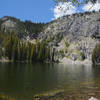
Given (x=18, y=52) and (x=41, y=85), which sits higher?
(x=18, y=52)

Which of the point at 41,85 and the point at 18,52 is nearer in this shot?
the point at 41,85

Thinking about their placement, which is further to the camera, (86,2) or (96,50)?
(96,50)

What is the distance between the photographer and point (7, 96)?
19172 mm

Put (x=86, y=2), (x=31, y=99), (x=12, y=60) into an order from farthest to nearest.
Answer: (x=12, y=60) < (x=31, y=99) < (x=86, y=2)

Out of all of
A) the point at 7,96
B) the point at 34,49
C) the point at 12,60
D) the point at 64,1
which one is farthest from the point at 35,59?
the point at 64,1

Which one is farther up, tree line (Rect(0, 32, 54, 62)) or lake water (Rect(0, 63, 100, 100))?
tree line (Rect(0, 32, 54, 62))

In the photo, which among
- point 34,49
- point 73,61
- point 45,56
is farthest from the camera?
point 73,61

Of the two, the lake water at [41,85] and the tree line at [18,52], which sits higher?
the tree line at [18,52]

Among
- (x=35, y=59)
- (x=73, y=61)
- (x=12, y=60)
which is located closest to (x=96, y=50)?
(x=73, y=61)

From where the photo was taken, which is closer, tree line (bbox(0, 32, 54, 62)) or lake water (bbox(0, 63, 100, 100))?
lake water (bbox(0, 63, 100, 100))

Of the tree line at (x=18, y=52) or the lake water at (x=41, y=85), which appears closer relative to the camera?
the lake water at (x=41, y=85)

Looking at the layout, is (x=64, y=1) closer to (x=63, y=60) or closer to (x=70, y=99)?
(x=70, y=99)

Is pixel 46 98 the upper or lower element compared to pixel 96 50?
lower

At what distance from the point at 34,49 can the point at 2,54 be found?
30.3 meters
